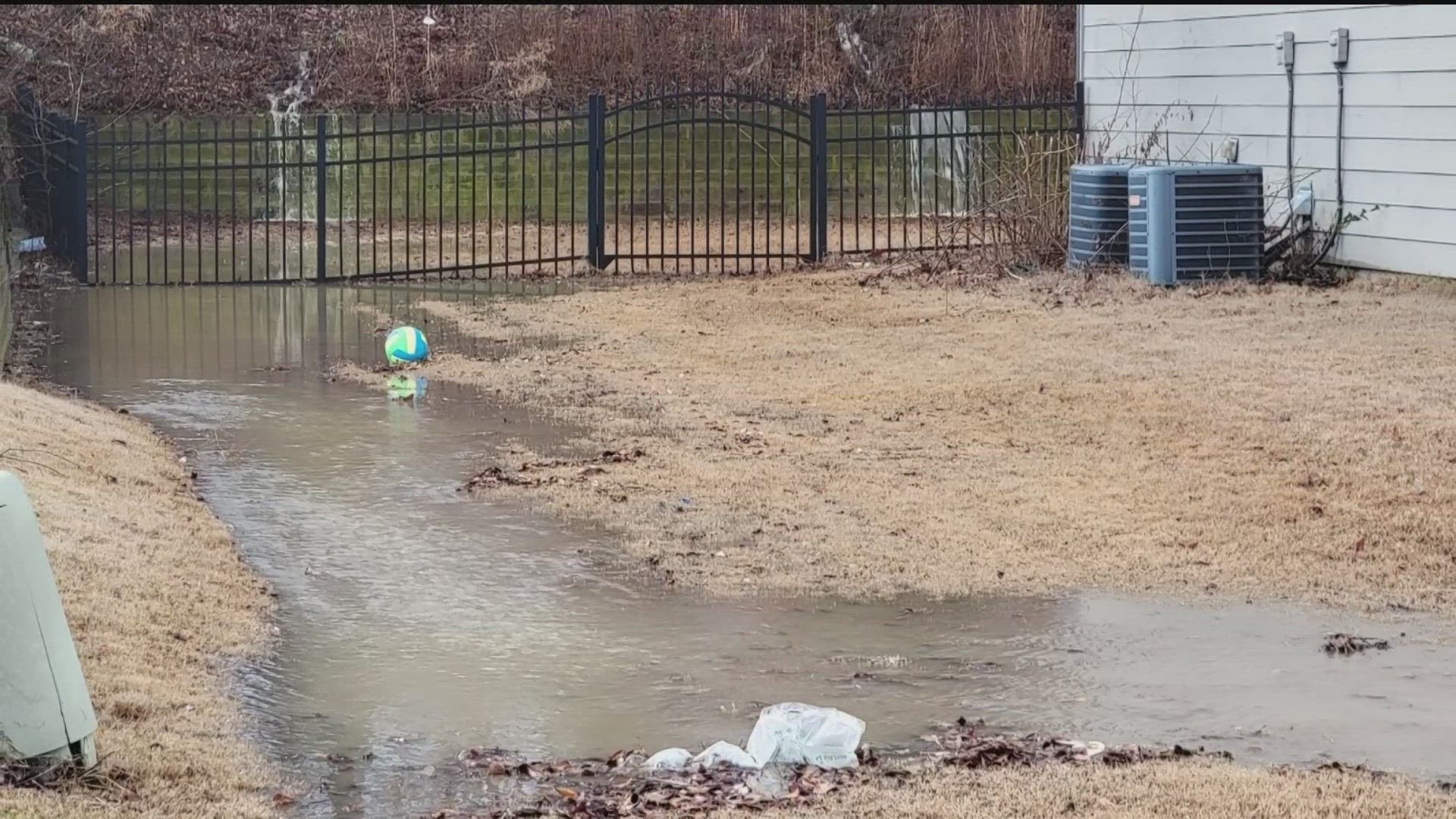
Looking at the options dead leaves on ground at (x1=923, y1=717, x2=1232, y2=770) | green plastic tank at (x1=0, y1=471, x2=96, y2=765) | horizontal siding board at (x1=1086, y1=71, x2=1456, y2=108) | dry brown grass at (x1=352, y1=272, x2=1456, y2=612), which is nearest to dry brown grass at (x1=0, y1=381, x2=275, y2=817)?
green plastic tank at (x1=0, y1=471, x2=96, y2=765)

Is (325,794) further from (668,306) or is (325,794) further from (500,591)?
(668,306)

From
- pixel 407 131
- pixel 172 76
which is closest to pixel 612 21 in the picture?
pixel 172 76

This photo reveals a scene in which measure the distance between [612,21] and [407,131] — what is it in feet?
38.9

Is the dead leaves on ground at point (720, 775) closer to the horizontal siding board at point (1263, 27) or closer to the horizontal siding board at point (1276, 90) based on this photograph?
the horizontal siding board at point (1276, 90)

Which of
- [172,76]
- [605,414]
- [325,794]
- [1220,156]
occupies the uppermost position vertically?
[172,76]

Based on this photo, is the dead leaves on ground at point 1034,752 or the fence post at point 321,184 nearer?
the dead leaves on ground at point 1034,752

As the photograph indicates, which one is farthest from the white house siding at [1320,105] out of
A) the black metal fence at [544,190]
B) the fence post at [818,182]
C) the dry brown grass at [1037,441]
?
the fence post at [818,182]

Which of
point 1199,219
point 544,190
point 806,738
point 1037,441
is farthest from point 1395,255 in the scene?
point 544,190

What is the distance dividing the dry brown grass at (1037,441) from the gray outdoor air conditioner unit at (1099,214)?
43.9 inches

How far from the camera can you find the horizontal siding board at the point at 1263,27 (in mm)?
13367

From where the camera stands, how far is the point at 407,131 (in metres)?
16.9

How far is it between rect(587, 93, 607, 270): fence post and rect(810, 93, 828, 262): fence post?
202 cm

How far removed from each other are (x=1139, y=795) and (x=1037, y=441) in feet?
15.4

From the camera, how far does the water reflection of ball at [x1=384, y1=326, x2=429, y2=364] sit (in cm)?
1221
